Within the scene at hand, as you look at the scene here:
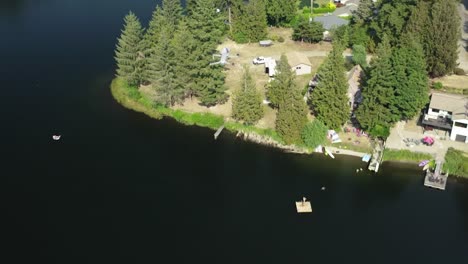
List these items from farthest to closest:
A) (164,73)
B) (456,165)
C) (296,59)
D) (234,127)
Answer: (296,59) → (164,73) → (234,127) → (456,165)

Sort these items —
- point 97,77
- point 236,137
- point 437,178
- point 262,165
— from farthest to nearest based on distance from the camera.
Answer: point 97,77 < point 236,137 < point 262,165 < point 437,178

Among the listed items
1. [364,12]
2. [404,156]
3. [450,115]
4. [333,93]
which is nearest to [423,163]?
[404,156]

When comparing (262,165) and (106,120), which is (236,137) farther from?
(106,120)

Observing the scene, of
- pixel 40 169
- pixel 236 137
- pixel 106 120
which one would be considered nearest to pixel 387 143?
pixel 236 137

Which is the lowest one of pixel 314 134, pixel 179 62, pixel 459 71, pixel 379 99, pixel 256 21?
pixel 314 134

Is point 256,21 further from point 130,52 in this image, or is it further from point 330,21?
point 130,52

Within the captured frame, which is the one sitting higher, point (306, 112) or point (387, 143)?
point (306, 112)
